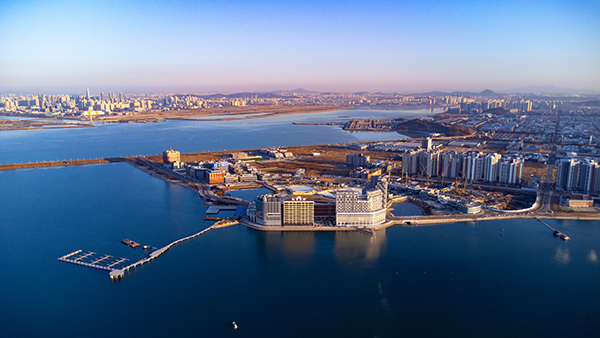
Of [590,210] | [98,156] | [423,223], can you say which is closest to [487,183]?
[590,210]

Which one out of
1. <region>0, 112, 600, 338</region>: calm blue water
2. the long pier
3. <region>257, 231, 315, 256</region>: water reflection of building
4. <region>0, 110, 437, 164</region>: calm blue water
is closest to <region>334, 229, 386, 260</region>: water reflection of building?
<region>0, 112, 600, 338</region>: calm blue water

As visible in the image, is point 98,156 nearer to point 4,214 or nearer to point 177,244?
point 4,214

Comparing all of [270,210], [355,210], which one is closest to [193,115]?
[270,210]

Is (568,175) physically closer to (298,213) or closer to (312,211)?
(312,211)

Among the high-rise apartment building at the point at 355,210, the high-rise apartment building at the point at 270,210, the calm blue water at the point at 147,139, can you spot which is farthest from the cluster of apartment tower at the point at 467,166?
the calm blue water at the point at 147,139

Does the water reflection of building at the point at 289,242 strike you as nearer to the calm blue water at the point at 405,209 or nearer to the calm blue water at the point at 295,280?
the calm blue water at the point at 295,280

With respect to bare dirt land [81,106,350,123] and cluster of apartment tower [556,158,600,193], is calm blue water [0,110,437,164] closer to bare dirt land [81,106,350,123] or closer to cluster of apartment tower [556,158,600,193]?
bare dirt land [81,106,350,123]
